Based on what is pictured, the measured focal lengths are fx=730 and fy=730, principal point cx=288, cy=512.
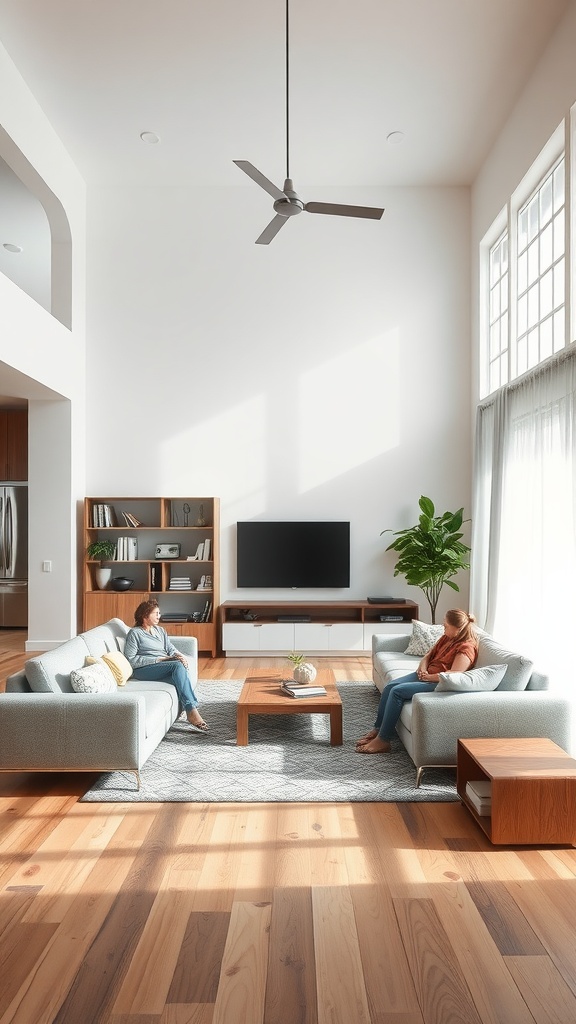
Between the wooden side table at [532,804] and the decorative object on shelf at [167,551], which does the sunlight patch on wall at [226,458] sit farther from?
the wooden side table at [532,804]

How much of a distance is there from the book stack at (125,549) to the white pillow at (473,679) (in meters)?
4.55

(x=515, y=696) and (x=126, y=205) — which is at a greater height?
(x=126, y=205)

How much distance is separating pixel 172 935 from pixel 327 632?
16.8 ft

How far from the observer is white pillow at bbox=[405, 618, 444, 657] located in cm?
596

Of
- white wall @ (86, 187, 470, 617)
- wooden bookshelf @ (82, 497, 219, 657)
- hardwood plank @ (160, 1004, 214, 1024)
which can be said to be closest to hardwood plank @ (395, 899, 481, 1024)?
hardwood plank @ (160, 1004, 214, 1024)

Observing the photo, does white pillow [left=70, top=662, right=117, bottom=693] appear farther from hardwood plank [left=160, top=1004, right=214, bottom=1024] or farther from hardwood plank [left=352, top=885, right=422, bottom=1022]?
hardwood plank [left=160, top=1004, right=214, bottom=1024]

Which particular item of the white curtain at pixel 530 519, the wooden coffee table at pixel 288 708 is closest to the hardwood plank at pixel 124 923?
the wooden coffee table at pixel 288 708

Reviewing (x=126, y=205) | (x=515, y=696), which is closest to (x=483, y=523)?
(x=515, y=696)

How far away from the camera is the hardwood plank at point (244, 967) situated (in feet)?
7.20

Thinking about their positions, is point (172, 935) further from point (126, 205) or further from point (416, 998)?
point (126, 205)

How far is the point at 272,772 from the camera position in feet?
14.2

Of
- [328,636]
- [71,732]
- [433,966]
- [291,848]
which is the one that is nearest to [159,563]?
[328,636]

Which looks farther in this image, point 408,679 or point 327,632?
point 327,632

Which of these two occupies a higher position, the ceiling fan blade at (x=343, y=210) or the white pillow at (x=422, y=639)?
the ceiling fan blade at (x=343, y=210)
